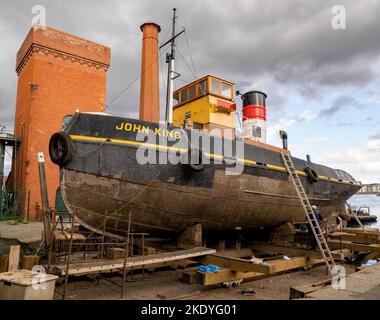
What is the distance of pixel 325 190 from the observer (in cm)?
1180

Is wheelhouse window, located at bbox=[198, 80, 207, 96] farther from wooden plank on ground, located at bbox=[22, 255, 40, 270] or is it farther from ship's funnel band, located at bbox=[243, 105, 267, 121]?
wooden plank on ground, located at bbox=[22, 255, 40, 270]

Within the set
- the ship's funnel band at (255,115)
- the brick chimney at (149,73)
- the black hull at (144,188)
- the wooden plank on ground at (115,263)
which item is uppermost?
the brick chimney at (149,73)

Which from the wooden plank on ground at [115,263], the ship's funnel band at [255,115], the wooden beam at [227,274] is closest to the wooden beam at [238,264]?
the wooden beam at [227,274]

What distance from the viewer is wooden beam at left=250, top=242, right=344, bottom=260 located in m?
7.88

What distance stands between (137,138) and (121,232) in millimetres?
2231

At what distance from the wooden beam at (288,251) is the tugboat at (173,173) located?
22.4 inches

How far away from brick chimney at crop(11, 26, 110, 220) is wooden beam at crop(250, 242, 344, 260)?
1188 centimetres

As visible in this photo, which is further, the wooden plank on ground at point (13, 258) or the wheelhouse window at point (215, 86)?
the wheelhouse window at point (215, 86)

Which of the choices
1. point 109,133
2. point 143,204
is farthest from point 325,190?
point 109,133

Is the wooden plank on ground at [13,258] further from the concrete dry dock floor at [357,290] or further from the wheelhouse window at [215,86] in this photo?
the wheelhouse window at [215,86]

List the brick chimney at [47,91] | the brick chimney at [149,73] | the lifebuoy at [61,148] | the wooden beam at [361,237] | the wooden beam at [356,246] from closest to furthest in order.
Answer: the lifebuoy at [61,148], the wooden beam at [356,246], the wooden beam at [361,237], the brick chimney at [149,73], the brick chimney at [47,91]

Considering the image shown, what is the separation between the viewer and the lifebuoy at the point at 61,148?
636cm
